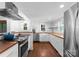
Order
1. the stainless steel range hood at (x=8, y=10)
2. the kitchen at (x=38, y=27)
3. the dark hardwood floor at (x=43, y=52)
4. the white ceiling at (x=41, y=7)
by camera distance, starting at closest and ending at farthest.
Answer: the stainless steel range hood at (x=8, y=10) < the white ceiling at (x=41, y=7) < the dark hardwood floor at (x=43, y=52) < the kitchen at (x=38, y=27)

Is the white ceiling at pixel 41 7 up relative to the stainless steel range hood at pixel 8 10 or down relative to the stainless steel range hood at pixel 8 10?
up

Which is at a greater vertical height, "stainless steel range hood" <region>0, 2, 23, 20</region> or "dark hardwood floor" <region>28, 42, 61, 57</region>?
"stainless steel range hood" <region>0, 2, 23, 20</region>

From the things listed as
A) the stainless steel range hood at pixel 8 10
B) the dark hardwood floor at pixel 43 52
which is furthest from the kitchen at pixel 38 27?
the stainless steel range hood at pixel 8 10

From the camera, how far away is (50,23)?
1268 cm

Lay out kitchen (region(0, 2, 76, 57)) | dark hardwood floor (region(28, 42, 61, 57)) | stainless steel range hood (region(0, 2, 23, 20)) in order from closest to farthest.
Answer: stainless steel range hood (region(0, 2, 23, 20))
dark hardwood floor (region(28, 42, 61, 57))
kitchen (region(0, 2, 76, 57))

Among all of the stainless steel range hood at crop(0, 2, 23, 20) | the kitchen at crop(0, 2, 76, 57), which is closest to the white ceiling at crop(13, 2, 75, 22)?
the kitchen at crop(0, 2, 76, 57)

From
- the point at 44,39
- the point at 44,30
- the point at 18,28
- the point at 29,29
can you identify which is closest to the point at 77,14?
the point at 29,29

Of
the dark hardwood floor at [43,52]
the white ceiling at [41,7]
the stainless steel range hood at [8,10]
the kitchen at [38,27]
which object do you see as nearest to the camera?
the stainless steel range hood at [8,10]

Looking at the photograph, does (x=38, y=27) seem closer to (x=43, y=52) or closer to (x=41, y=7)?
(x=43, y=52)

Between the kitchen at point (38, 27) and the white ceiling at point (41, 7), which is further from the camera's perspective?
the kitchen at point (38, 27)

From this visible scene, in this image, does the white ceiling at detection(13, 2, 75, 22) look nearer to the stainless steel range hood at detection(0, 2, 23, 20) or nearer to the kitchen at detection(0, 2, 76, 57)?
the kitchen at detection(0, 2, 76, 57)

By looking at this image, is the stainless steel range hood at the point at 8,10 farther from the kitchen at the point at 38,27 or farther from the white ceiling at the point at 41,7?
the kitchen at the point at 38,27

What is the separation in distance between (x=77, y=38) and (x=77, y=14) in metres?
0.34

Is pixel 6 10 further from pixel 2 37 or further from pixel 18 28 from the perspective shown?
pixel 18 28
